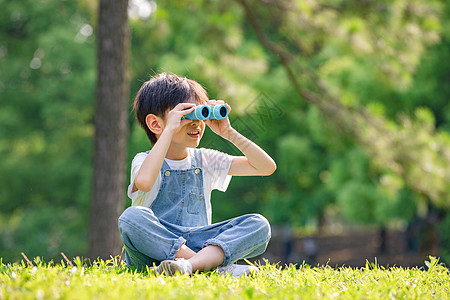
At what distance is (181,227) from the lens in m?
3.17

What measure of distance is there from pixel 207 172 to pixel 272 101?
104 cm

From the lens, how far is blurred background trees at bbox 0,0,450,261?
23.9 feet

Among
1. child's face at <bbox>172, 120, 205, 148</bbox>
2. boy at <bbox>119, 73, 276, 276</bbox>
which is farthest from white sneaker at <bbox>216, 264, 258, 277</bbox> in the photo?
child's face at <bbox>172, 120, 205, 148</bbox>

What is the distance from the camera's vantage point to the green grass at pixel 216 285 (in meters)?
2.21

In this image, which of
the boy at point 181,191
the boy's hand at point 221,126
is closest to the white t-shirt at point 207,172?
the boy at point 181,191

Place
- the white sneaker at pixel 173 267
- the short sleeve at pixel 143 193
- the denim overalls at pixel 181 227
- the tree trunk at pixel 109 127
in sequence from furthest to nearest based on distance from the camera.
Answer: the tree trunk at pixel 109 127
the short sleeve at pixel 143 193
the denim overalls at pixel 181 227
the white sneaker at pixel 173 267

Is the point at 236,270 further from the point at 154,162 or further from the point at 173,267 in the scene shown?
the point at 154,162

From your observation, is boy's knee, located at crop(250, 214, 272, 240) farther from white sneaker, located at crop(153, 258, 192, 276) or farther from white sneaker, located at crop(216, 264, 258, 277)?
white sneaker, located at crop(153, 258, 192, 276)

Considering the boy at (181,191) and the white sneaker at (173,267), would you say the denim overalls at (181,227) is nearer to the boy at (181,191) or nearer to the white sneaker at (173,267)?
the boy at (181,191)

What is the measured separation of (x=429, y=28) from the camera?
7.63m

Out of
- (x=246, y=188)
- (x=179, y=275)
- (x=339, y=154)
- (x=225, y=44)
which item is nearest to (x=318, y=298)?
(x=179, y=275)

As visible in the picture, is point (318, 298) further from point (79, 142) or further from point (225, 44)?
point (79, 142)

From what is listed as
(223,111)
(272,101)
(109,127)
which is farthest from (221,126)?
(109,127)

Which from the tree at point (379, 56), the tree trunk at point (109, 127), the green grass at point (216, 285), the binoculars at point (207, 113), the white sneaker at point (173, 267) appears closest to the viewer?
the green grass at point (216, 285)
